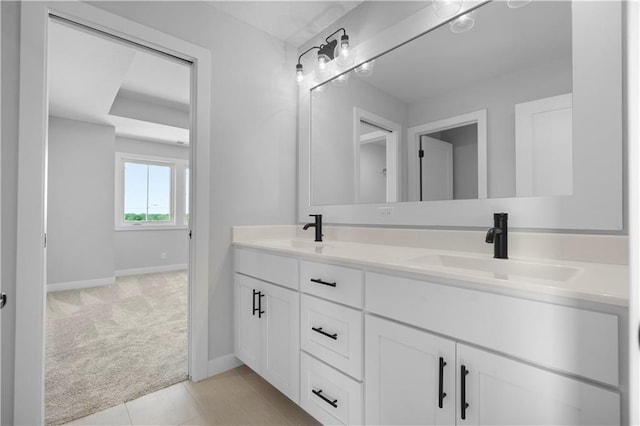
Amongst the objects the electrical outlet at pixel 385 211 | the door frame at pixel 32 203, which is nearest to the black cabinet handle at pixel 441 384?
the electrical outlet at pixel 385 211

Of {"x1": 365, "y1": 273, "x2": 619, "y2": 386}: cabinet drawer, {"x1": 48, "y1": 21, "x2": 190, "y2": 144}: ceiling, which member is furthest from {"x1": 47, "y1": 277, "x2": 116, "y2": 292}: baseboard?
{"x1": 365, "y1": 273, "x2": 619, "y2": 386}: cabinet drawer

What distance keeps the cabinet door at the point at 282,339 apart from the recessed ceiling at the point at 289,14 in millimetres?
1787

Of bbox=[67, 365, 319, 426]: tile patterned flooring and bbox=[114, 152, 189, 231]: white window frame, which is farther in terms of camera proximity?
bbox=[114, 152, 189, 231]: white window frame

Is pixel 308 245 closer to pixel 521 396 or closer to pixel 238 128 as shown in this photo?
pixel 238 128

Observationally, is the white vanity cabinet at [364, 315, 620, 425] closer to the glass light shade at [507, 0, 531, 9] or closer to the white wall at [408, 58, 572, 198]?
the white wall at [408, 58, 572, 198]

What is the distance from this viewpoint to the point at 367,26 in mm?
1873

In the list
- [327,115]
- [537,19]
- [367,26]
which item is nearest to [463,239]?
[537,19]

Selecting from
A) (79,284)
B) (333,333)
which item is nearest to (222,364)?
(333,333)

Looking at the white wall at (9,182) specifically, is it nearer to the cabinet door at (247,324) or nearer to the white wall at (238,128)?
the white wall at (238,128)

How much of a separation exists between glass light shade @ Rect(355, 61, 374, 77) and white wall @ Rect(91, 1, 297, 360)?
63cm

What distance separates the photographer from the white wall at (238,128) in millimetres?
1932

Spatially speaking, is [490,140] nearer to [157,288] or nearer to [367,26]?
[367,26]

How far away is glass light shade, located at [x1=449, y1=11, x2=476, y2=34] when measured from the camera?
4.65 feet

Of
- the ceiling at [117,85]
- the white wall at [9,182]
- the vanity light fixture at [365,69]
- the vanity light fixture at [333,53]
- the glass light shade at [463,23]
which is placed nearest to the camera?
the white wall at [9,182]
